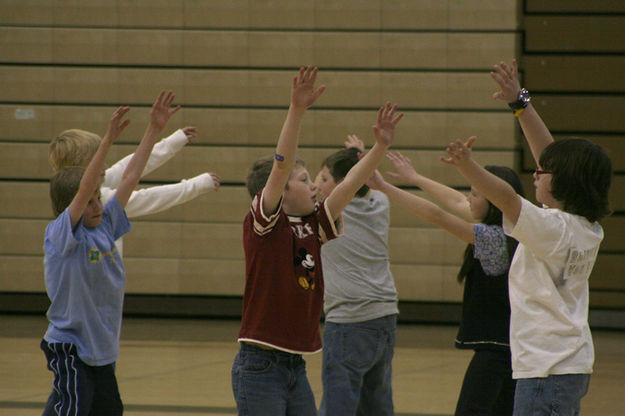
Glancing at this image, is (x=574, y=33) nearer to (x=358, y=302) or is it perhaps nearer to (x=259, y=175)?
(x=358, y=302)

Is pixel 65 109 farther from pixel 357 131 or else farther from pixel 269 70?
pixel 357 131

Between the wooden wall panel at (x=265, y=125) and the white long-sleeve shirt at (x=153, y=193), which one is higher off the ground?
the wooden wall panel at (x=265, y=125)

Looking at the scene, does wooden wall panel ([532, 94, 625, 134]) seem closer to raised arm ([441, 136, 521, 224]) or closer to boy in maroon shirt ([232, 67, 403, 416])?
boy in maroon shirt ([232, 67, 403, 416])

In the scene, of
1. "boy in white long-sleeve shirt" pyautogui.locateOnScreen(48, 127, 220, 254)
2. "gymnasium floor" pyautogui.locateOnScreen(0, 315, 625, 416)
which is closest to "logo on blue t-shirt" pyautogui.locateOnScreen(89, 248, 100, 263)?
"boy in white long-sleeve shirt" pyautogui.locateOnScreen(48, 127, 220, 254)

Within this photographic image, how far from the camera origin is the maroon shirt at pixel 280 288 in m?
2.89

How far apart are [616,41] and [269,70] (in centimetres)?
384

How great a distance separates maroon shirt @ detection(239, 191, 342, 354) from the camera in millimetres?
2889

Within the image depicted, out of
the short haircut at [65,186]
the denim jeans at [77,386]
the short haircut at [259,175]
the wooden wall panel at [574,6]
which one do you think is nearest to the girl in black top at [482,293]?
the short haircut at [259,175]

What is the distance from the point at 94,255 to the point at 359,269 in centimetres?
130

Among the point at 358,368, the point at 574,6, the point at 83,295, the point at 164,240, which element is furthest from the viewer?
the point at 164,240

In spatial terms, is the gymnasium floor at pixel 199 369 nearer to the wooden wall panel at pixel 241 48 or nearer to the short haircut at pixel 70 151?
the short haircut at pixel 70 151

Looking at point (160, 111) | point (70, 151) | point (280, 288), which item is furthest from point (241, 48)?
point (280, 288)

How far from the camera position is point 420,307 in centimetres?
914

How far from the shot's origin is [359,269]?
3939mm
